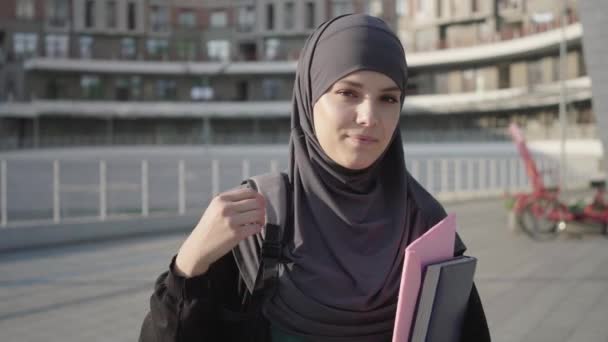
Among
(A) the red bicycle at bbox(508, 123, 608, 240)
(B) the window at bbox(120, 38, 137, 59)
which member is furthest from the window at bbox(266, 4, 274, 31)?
(A) the red bicycle at bbox(508, 123, 608, 240)

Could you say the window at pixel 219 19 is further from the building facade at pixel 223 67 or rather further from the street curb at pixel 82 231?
the street curb at pixel 82 231

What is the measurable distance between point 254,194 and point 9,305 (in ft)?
15.8

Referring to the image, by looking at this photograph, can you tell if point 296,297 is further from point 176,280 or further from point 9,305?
point 9,305

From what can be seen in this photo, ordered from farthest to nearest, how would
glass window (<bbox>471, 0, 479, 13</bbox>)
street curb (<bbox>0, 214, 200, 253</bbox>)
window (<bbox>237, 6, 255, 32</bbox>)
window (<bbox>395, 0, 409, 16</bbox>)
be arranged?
window (<bbox>237, 6, 255, 32</bbox>), window (<bbox>395, 0, 409, 16</bbox>), glass window (<bbox>471, 0, 479, 13</bbox>), street curb (<bbox>0, 214, 200, 253</bbox>)

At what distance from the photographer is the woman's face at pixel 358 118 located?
1453 millimetres

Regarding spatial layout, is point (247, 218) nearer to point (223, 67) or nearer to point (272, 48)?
point (223, 67)

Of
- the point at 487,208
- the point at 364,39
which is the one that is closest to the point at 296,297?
the point at 364,39

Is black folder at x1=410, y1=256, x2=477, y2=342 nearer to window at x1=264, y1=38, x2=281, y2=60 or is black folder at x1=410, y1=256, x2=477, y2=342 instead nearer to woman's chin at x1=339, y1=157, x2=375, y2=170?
woman's chin at x1=339, y1=157, x2=375, y2=170

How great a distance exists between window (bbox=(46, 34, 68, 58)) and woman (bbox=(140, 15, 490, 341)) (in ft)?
163

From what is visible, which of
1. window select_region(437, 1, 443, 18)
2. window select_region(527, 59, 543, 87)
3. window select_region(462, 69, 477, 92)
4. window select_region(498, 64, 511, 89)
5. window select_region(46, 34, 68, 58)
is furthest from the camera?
window select_region(46, 34, 68, 58)

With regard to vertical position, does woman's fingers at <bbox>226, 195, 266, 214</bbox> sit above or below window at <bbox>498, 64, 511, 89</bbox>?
below

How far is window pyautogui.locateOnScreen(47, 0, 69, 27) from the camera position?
46.9 m

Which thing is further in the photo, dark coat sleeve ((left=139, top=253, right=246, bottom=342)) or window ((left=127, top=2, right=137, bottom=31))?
window ((left=127, top=2, right=137, bottom=31))

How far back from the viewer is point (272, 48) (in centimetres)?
5062
